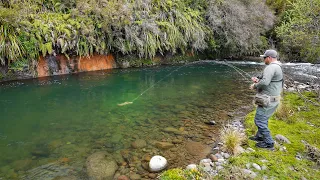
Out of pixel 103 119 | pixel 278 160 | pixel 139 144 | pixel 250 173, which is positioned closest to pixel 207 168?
pixel 250 173

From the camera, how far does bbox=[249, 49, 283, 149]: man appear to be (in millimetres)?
4370

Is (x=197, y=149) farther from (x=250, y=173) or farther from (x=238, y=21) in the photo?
(x=238, y=21)

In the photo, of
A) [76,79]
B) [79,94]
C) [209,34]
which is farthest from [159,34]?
[79,94]

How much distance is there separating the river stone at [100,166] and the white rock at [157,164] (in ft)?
2.32

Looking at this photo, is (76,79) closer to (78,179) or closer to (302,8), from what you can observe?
(78,179)

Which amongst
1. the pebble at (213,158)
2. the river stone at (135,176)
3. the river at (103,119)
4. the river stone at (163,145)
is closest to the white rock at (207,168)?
the pebble at (213,158)

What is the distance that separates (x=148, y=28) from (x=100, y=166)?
12.9 meters

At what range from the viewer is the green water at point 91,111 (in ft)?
17.0

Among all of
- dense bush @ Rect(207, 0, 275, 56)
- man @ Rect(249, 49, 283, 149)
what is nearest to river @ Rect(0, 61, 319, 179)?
man @ Rect(249, 49, 283, 149)

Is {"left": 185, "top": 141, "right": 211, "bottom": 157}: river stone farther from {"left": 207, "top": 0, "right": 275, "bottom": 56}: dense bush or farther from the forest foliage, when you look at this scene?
{"left": 207, "top": 0, "right": 275, "bottom": 56}: dense bush

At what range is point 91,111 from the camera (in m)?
7.64

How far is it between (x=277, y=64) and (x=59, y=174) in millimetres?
4508

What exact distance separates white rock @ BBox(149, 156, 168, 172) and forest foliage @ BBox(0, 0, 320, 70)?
22.8 feet

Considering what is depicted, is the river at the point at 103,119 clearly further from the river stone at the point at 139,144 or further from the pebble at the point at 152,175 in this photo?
the pebble at the point at 152,175
